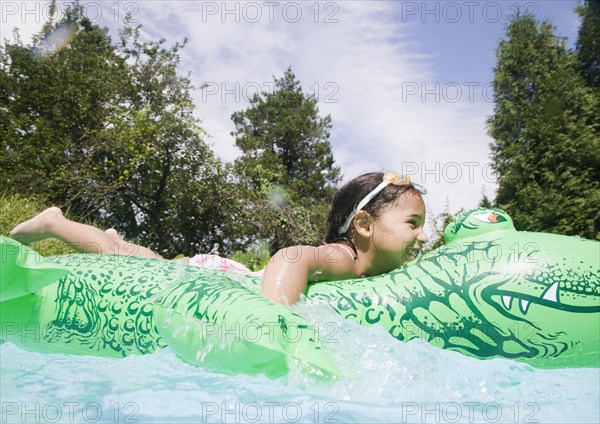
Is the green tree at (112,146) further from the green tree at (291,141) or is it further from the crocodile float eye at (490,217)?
the crocodile float eye at (490,217)

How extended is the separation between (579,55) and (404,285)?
11.4 meters

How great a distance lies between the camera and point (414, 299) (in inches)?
90.5

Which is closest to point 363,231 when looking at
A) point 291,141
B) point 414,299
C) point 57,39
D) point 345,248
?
point 345,248

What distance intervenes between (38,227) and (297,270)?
183cm

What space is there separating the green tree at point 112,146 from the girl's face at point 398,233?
880 cm

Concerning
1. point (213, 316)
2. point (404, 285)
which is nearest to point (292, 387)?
point (213, 316)

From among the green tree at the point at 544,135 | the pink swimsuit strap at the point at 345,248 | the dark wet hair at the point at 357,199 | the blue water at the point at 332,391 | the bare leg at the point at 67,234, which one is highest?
the green tree at the point at 544,135

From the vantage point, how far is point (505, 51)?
38.0ft

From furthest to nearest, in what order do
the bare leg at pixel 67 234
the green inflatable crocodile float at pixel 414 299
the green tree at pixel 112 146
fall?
the green tree at pixel 112 146
the bare leg at pixel 67 234
the green inflatable crocodile float at pixel 414 299

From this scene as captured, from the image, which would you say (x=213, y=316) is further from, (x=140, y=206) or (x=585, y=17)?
(x=585, y=17)

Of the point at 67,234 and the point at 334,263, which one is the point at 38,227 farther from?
the point at 334,263

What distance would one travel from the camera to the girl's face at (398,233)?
2674mm

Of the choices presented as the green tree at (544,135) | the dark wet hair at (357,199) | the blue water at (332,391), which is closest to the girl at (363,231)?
the dark wet hair at (357,199)

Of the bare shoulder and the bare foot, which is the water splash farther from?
the bare shoulder
